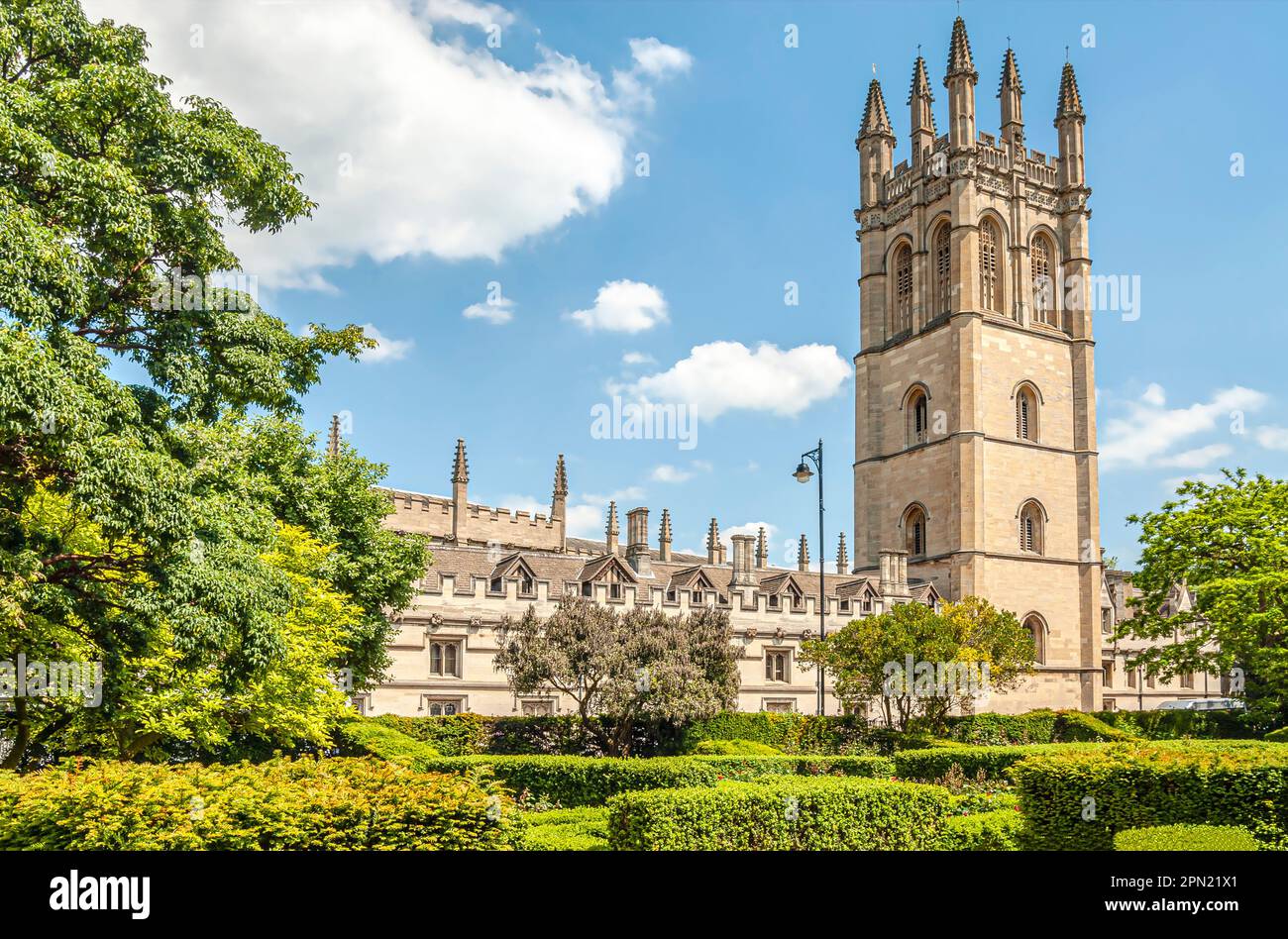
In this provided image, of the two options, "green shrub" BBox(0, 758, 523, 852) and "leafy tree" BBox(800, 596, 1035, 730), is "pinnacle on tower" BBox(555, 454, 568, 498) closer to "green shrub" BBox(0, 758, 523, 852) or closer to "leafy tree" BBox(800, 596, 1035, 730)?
"leafy tree" BBox(800, 596, 1035, 730)

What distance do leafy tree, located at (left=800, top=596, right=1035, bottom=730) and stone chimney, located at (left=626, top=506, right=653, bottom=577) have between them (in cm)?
939

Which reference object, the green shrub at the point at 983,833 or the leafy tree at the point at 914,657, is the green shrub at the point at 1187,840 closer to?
the green shrub at the point at 983,833

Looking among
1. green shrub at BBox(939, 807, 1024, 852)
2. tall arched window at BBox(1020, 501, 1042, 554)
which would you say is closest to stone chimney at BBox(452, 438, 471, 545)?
tall arched window at BBox(1020, 501, 1042, 554)

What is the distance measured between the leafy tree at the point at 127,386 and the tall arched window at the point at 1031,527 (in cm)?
4608

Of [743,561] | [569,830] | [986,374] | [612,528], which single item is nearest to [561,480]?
[612,528]

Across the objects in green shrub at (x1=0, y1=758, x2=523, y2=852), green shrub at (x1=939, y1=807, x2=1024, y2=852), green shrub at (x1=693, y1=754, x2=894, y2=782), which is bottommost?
green shrub at (x1=693, y1=754, x2=894, y2=782)

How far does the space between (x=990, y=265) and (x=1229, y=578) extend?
103 feet

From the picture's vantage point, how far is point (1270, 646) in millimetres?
30906

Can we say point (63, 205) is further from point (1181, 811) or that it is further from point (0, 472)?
point (1181, 811)

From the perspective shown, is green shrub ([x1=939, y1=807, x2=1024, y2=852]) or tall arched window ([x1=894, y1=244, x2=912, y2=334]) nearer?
green shrub ([x1=939, y1=807, x2=1024, y2=852])

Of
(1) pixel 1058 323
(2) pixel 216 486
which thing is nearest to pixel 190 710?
(2) pixel 216 486

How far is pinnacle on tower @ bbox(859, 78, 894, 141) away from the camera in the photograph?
208 feet

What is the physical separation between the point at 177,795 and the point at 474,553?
103ft

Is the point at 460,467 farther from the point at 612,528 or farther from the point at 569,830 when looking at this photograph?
the point at 569,830
